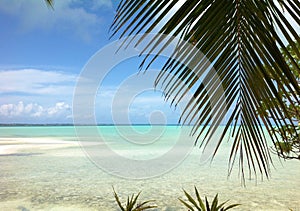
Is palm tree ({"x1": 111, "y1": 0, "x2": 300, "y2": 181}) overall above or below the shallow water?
A: above

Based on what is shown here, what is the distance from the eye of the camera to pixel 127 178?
33.0 ft

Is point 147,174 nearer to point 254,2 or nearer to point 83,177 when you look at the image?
point 83,177

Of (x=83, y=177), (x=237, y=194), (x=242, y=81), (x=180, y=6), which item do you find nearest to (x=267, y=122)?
(x=242, y=81)

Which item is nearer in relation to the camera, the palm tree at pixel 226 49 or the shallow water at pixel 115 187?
the palm tree at pixel 226 49

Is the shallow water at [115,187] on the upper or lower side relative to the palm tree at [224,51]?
lower

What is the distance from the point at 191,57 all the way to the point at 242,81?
14cm

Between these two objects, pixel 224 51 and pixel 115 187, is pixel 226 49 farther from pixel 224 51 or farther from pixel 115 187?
pixel 115 187

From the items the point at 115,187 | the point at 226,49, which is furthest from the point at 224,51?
the point at 115,187

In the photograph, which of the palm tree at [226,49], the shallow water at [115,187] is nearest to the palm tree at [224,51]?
the palm tree at [226,49]

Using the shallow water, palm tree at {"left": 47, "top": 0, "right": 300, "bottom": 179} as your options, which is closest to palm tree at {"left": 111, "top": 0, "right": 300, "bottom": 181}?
palm tree at {"left": 47, "top": 0, "right": 300, "bottom": 179}

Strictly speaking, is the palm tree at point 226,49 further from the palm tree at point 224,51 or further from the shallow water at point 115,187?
the shallow water at point 115,187

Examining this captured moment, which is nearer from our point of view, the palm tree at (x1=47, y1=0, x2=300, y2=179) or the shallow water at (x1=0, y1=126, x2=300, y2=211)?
the palm tree at (x1=47, y1=0, x2=300, y2=179)

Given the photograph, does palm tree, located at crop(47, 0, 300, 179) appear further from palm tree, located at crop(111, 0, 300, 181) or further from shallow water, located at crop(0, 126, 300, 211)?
shallow water, located at crop(0, 126, 300, 211)

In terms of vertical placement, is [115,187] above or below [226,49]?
below
